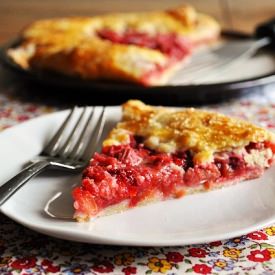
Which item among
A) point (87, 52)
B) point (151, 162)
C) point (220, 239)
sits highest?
point (87, 52)

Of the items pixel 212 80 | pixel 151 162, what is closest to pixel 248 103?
pixel 212 80

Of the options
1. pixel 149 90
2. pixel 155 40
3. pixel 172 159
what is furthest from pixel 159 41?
pixel 172 159

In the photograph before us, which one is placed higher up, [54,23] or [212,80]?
[54,23]

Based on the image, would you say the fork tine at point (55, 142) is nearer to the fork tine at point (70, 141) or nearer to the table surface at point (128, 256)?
the fork tine at point (70, 141)

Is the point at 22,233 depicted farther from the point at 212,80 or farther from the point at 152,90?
the point at 212,80

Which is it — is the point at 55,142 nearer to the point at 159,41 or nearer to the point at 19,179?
the point at 19,179
